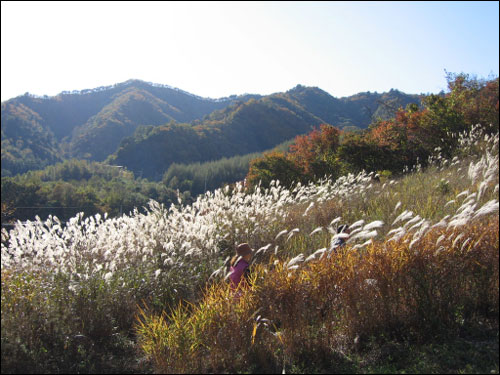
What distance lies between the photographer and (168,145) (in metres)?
66.5

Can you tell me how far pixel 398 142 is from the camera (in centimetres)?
1332

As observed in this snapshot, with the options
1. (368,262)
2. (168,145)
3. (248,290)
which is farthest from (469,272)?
(168,145)

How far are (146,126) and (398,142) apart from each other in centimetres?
7354

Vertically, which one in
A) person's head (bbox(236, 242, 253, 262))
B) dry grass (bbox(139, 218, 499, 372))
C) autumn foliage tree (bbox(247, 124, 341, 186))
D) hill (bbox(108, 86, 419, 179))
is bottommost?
dry grass (bbox(139, 218, 499, 372))

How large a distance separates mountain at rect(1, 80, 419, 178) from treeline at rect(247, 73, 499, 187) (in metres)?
21.8

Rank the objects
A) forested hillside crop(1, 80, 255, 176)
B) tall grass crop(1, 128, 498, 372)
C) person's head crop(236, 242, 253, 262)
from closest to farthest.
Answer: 1. tall grass crop(1, 128, 498, 372)
2. person's head crop(236, 242, 253, 262)
3. forested hillside crop(1, 80, 255, 176)

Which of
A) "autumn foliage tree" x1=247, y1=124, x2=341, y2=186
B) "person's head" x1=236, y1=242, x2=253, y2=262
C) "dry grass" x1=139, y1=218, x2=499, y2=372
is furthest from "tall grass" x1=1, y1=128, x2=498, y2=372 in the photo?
"autumn foliage tree" x1=247, y1=124, x2=341, y2=186

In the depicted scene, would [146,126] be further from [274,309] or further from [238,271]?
[274,309]

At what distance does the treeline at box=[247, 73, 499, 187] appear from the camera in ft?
39.2

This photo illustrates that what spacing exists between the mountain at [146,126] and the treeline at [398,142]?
21835 mm

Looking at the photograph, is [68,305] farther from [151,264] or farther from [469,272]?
[469,272]

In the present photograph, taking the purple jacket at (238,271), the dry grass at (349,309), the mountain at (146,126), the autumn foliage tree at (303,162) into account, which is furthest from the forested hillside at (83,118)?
the dry grass at (349,309)

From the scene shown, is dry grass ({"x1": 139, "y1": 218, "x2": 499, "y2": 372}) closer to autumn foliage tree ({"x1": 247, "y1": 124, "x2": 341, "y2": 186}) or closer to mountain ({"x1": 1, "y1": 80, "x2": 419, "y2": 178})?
autumn foliage tree ({"x1": 247, "y1": 124, "x2": 341, "y2": 186})

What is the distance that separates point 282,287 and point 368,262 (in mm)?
→ 827
